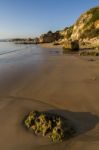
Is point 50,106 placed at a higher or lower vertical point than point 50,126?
lower

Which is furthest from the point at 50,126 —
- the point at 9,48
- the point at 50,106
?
the point at 9,48

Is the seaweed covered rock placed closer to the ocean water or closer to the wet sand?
the wet sand

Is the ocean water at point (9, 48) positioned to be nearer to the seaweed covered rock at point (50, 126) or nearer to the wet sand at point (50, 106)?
the wet sand at point (50, 106)

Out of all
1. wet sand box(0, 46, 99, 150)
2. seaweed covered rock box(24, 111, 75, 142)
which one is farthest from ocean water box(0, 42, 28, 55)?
seaweed covered rock box(24, 111, 75, 142)

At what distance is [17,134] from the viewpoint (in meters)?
4.94

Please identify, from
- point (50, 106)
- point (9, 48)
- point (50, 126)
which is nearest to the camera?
point (50, 126)

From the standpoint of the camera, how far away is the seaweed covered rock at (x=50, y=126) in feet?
15.3

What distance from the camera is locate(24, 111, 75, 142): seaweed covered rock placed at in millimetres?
4668

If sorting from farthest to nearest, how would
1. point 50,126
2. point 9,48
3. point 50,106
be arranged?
point 9,48, point 50,106, point 50,126

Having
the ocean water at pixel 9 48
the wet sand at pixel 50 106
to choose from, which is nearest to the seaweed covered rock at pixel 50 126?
the wet sand at pixel 50 106

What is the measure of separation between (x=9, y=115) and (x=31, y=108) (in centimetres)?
73

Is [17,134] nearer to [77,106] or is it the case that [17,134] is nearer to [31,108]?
[31,108]

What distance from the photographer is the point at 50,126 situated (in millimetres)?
4836

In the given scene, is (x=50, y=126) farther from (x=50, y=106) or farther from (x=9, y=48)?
(x=9, y=48)
